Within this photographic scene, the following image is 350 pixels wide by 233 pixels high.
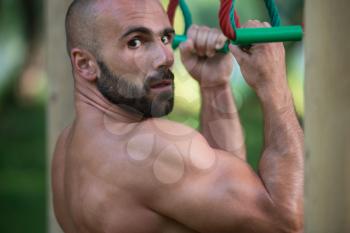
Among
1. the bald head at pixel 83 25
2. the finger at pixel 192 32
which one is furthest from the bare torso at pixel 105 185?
the finger at pixel 192 32

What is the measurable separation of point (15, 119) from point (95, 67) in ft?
22.1

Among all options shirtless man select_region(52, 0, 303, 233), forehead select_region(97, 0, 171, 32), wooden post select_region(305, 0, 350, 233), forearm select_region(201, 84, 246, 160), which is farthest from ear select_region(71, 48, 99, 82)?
wooden post select_region(305, 0, 350, 233)

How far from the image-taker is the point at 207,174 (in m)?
2.51

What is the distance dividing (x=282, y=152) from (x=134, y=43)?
0.51 meters

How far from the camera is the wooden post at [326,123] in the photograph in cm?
235

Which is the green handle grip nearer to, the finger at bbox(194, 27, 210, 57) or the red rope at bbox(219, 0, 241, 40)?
the red rope at bbox(219, 0, 241, 40)

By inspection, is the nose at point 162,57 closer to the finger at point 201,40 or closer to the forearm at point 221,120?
the finger at point 201,40

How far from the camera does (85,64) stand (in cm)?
274

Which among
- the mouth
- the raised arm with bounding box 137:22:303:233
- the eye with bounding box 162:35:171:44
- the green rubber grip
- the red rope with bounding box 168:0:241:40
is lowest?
the raised arm with bounding box 137:22:303:233

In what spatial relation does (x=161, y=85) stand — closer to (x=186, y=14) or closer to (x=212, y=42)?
(x=212, y=42)

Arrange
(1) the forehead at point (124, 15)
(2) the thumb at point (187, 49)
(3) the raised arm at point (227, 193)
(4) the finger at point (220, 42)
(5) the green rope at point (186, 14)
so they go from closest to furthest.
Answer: (3) the raised arm at point (227, 193) → (1) the forehead at point (124, 15) → (4) the finger at point (220, 42) → (2) the thumb at point (187, 49) → (5) the green rope at point (186, 14)

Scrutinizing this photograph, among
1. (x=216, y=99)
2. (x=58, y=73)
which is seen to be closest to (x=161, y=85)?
(x=216, y=99)

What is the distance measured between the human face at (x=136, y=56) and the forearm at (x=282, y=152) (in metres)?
0.28

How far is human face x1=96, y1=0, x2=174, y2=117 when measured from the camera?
8.71 feet
